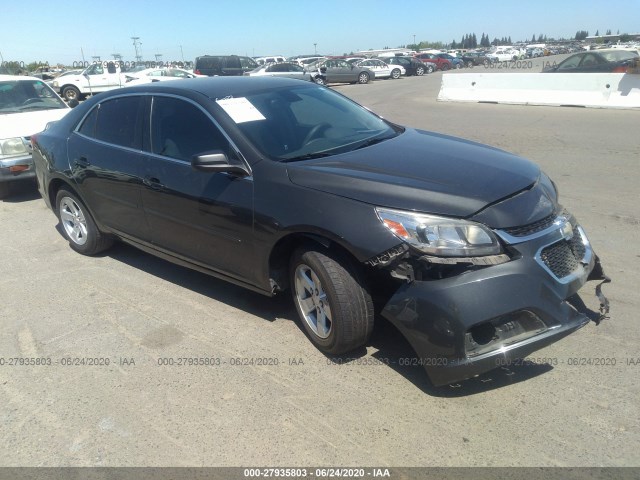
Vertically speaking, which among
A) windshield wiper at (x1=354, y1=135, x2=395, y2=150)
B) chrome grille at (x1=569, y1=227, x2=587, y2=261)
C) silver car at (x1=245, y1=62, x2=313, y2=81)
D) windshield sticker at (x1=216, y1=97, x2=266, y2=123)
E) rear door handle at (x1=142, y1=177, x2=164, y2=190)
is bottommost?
silver car at (x1=245, y1=62, x2=313, y2=81)

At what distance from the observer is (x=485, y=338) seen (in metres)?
2.88

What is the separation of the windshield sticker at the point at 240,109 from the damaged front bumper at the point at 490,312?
176 cm

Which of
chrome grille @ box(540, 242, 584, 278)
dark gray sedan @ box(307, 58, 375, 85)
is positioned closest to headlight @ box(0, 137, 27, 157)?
chrome grille @ box(540, 242, 584, 278)

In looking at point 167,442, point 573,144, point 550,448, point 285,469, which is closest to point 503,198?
point 550,448

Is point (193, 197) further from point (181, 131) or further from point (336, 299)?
point (336, 299)

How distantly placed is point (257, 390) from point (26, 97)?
7.88 metres

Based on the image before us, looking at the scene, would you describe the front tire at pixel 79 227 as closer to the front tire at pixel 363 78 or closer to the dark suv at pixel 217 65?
the dark suv at pixel 217 65

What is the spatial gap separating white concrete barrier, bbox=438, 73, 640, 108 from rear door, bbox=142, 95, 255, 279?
45.3 ft

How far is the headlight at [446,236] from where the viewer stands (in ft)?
9.41

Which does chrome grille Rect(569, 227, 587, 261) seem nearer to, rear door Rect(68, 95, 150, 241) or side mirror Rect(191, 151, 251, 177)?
side mirror Rect(191, 151, 251, 177)

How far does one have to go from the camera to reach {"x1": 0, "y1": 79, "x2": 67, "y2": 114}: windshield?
8.55 m

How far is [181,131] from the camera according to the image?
4125 mm

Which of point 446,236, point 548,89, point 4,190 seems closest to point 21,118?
point 4,190

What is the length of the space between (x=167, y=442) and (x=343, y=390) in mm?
1020
